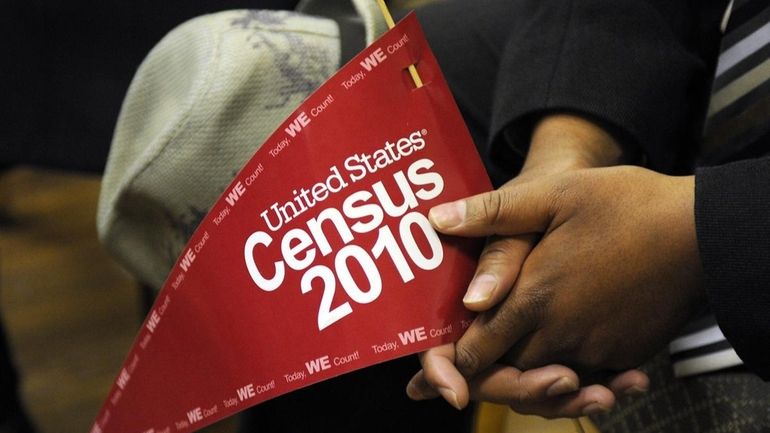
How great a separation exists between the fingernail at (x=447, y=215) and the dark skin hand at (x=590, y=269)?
0.09 feet

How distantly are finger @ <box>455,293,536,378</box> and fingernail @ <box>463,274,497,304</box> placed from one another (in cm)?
2

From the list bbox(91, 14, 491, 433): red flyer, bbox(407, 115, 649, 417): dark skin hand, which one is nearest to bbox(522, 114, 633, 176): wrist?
bbox(407, 115, 649, 417): dark skin hand

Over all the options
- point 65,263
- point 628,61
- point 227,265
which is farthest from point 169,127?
point 65,263

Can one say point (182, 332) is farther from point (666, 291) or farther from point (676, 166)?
point (676, 166)

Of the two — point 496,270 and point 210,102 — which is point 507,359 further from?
point 210,102

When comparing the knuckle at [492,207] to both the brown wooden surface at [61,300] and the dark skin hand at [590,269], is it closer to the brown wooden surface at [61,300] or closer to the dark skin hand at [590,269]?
the dark skin hand at [590,269]

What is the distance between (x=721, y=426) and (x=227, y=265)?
34 centimetres

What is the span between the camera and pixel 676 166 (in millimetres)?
728

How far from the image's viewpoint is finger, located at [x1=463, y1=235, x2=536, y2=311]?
521mm

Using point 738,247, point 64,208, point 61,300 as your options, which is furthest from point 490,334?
point 64,208

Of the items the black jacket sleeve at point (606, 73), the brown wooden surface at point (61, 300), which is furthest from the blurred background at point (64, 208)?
the black jacket sleeve at point (606, 73)

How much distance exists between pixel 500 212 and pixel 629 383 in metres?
0.15

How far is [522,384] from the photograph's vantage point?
0.56m

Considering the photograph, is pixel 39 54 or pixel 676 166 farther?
pixel 39 54
